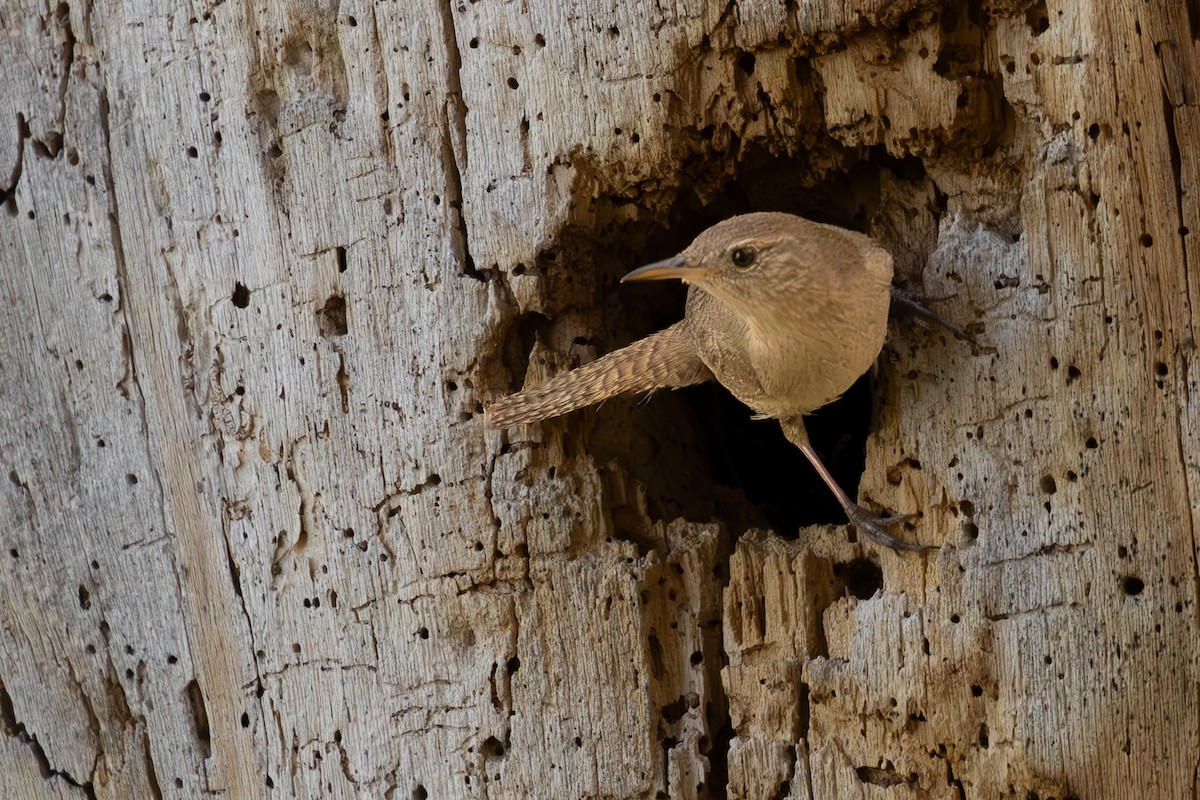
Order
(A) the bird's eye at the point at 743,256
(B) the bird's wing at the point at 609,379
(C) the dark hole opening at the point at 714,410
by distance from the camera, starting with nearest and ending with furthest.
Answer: (A) the bird's eye at the point at 743,256 → (B) the bird's wing at the point at 609,379 → (C) the dark hole opening at the point at 714,410

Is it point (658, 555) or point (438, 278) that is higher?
point (438, 278)

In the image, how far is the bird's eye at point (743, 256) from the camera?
3.04 metres

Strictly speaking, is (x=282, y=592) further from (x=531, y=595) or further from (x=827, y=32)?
(x=827, y=32)

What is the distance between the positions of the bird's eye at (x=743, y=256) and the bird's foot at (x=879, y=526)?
804 mm

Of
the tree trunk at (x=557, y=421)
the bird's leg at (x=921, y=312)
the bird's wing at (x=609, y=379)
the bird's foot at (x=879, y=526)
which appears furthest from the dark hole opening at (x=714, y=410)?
the bird's foot at (x=879, y=526)

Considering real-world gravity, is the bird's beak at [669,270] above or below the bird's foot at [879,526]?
above

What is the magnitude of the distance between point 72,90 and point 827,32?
2596mm

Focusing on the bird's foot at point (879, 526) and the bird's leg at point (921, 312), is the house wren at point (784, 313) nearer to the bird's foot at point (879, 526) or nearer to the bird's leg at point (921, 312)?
the bird's foot at point (879, 526)

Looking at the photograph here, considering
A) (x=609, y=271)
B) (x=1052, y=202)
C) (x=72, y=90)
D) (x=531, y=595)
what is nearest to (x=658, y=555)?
(x=531, y=595)

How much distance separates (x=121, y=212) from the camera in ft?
13.1

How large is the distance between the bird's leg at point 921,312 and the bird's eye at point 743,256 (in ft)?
1.70

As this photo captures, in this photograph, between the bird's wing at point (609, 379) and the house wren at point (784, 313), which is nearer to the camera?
the house wren at point (784, 313)

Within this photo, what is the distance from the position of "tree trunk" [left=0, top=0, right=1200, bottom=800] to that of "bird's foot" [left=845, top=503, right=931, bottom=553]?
5 centimetres

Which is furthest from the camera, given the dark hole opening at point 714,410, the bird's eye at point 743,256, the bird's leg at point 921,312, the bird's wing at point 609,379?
the dark hole opening at point 714,410
